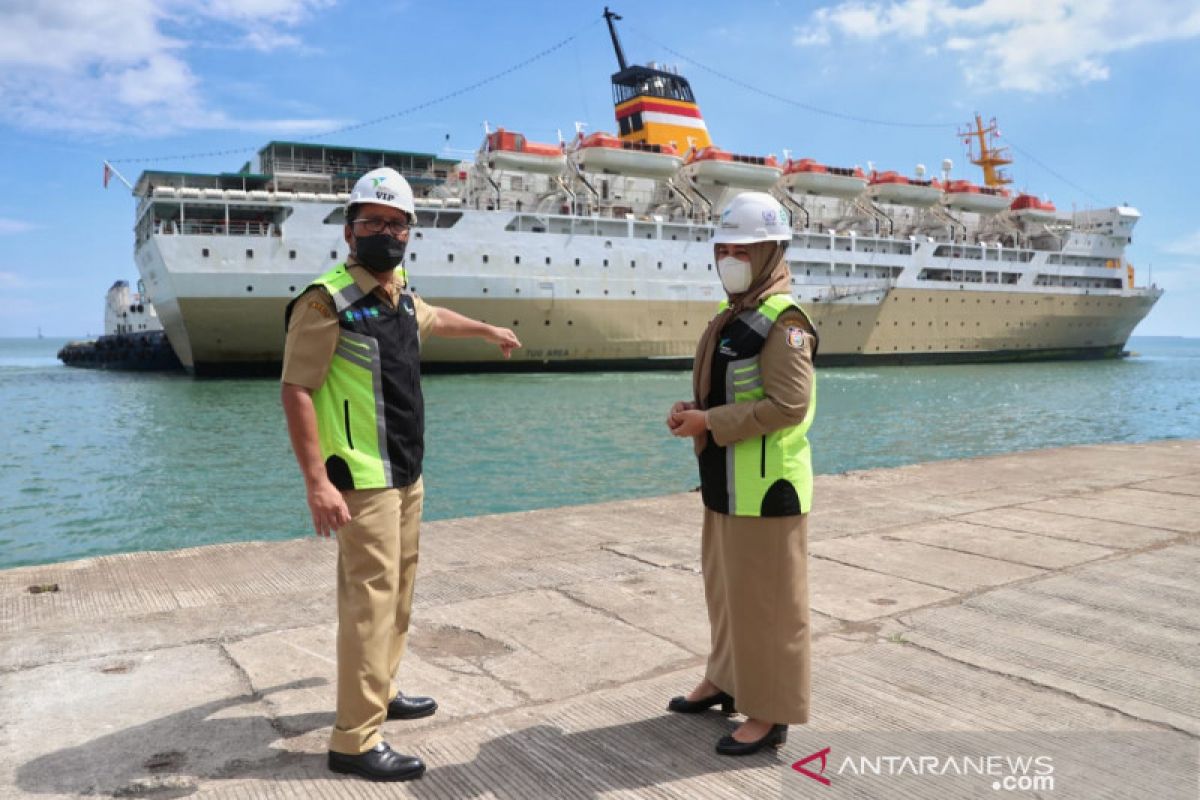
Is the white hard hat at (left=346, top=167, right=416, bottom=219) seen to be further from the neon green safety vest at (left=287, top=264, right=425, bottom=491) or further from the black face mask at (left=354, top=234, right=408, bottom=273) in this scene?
the neon green safety vest at (left=287, top=264, right=425, bottom=491)

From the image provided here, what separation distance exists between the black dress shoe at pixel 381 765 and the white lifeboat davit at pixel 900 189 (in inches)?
1647

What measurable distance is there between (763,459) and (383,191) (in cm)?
126

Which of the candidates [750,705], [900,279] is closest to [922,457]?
[750,705]

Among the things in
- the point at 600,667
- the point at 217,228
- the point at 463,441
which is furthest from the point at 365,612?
the point at 217,228

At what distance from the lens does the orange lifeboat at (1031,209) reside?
44.5 m

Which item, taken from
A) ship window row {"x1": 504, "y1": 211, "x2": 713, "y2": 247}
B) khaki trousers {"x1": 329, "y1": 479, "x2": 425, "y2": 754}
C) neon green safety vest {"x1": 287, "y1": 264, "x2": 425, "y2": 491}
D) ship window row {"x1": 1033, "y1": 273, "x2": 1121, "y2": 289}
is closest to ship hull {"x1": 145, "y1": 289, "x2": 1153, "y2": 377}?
ship window row {"x1": 1033, "y1": 273, "x2": 1121, "y2": 289}

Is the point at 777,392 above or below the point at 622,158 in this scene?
below

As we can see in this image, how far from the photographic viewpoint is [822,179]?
37.3m

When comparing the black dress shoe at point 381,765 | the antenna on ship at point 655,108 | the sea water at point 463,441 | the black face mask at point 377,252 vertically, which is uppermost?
the antenna on ship at point 655,108

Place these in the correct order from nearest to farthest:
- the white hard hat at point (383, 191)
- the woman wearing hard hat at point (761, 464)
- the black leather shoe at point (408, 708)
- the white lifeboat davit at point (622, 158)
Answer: the woman wearing hard hat at point (761, 464)
the white hard hat at point (383, 191)
the black leather shoe at point (408, 708)
the white lifeboat davit at point (622, 158)

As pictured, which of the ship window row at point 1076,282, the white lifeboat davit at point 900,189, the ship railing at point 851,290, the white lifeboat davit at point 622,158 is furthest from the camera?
the ship window row at point 1076,282

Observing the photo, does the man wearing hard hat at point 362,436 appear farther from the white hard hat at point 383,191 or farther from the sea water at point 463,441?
the sea water at point 463,441

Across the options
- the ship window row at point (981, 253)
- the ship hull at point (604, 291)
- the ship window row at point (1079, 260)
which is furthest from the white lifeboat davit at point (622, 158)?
the ship window row at point (1079, 260)

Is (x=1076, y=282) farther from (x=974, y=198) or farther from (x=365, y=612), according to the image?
(x=365, y=612)
